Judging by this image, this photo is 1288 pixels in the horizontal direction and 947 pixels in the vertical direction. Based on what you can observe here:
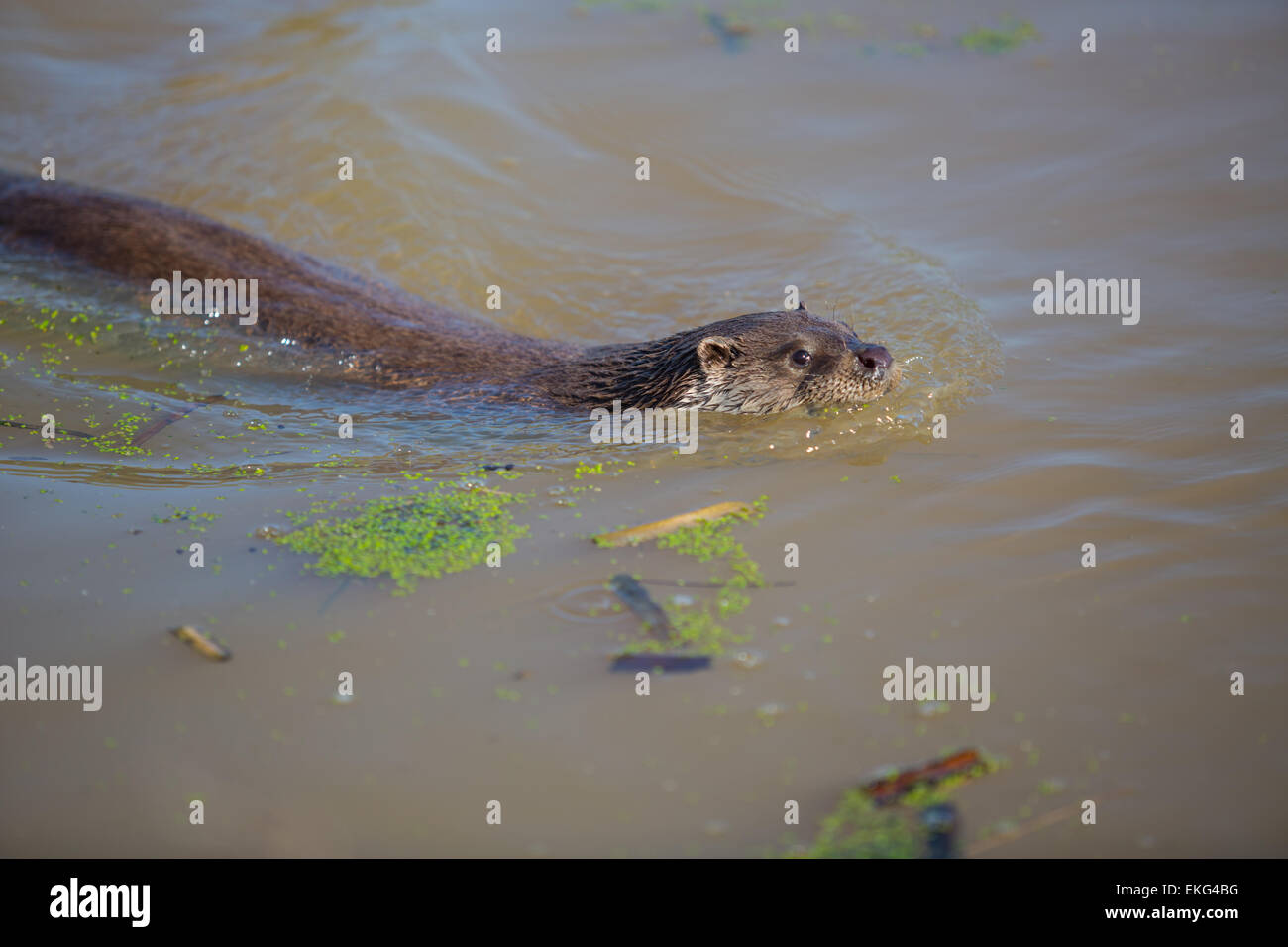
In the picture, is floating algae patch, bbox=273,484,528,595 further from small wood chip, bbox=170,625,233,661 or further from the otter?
the otter

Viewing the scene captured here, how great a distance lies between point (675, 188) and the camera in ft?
27.8

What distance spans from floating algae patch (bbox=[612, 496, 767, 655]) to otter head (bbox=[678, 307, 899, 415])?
0.99 metres

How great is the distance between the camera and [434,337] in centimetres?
604

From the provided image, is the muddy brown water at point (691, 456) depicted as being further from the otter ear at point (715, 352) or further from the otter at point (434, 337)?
the otter ear at point (715, 352)

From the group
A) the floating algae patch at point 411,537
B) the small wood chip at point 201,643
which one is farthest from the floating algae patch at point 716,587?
the small wood chip at point 201,643

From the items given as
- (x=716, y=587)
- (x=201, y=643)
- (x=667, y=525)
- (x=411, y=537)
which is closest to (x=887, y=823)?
(x=716, y=587)

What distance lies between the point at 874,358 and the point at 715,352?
0.75m

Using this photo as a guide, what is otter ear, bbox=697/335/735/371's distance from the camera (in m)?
5.30

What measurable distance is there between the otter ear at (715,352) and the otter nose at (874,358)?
0.60 m

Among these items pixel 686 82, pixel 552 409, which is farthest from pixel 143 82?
pixel 552 409

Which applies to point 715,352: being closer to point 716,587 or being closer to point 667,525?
point 667,525

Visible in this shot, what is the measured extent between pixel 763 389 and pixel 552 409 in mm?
1043

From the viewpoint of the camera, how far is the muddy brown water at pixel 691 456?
315cm

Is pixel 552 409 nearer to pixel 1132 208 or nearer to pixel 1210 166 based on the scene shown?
pixel 1132 208
